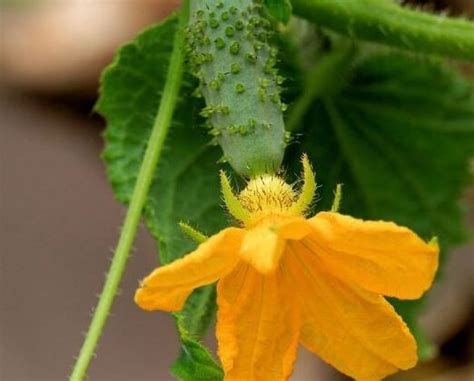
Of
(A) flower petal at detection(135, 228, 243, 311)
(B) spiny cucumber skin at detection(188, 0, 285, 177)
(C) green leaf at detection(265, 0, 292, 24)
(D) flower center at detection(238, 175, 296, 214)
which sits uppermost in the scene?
(C) green leaf at detection(265, 0, 292, 24)

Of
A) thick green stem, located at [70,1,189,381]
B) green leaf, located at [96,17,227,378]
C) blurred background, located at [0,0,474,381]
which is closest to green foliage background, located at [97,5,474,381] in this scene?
green leaf, located at [96,17,227,378]

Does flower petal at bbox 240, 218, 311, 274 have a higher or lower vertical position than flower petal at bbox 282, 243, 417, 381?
higher

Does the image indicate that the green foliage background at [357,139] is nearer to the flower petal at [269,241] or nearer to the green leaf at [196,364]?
the green leaf at [196,364]

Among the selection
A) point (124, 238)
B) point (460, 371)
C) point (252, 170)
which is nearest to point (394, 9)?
point (252, 170)

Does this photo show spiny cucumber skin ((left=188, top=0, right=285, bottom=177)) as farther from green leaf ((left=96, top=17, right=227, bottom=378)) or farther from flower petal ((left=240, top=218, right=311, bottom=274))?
green leaf ((left=96, top=17, right=227, bottom=378))

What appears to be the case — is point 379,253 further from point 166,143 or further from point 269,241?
point 166,143

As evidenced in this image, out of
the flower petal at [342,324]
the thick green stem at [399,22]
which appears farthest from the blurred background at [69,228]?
the flower petal at [342,324]
